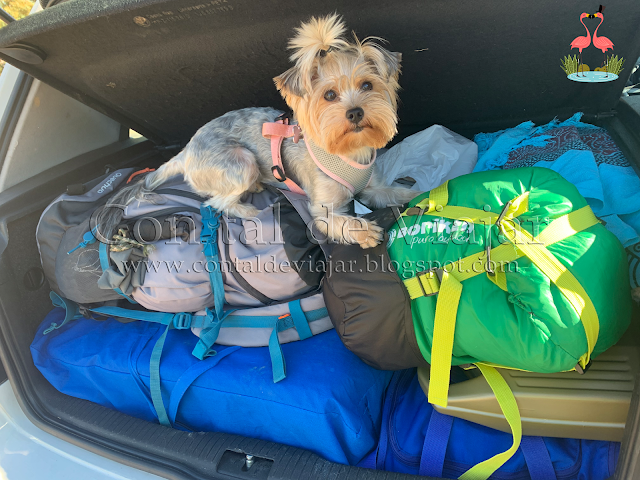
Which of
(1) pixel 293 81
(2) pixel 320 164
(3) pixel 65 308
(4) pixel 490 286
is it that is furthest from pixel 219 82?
(4) pixel 490 286

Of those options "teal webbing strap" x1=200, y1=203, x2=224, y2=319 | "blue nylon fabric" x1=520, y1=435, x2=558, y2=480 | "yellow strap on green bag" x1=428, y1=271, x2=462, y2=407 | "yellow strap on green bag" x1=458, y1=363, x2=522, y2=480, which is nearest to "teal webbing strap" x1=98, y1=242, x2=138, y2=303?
"teal webbing strap" x1=200, y1=203, x2=224, y2=319

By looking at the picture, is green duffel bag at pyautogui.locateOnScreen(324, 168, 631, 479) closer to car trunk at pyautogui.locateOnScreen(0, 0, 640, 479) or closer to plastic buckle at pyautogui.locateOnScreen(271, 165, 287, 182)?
car trunk at pyautogui.locateOnScreen(0, 0, 640, 479)

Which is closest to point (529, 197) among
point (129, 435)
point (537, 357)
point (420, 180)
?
point (537, 357)

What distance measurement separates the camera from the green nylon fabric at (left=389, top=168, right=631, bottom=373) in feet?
4.42

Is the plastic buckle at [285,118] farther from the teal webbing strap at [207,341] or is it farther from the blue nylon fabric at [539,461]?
the blue nylon fabric at [539,461]

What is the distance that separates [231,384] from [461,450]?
105 centimetres

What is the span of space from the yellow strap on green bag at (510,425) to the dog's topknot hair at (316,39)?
1602mm

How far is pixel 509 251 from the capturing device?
1461 mm

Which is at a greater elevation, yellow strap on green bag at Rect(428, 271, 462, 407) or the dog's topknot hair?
the dog's topknot hair

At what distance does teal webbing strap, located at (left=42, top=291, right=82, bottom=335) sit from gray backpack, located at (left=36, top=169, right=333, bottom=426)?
50 millimetres

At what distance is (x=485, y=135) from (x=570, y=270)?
1.65 m

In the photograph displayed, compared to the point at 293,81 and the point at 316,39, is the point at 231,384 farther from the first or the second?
the point at 316,39

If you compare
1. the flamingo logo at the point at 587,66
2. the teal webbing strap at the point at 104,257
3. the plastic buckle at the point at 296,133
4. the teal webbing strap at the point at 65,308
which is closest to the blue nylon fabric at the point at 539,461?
the plastic buckle at the point at 296,133

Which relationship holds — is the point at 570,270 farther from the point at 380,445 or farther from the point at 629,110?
the point at 629,110
